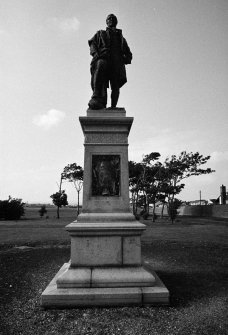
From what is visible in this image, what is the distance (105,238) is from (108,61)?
3832mm

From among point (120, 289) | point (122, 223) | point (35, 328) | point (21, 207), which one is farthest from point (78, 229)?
point (21, 207)

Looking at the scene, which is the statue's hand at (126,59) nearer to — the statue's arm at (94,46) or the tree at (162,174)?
the statue's arm at (94,46)

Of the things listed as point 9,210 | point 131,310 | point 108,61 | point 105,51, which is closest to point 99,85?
point 108,61

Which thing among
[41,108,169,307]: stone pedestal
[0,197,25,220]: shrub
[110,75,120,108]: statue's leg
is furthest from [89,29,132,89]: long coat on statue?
[0,197,25,220]: shrub

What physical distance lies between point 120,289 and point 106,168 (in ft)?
7.39

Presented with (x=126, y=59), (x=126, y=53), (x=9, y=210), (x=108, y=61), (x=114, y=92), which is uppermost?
(x=126, y=53)

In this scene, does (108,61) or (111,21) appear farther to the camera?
A: (111,21)

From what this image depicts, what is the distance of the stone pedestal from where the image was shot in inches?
160

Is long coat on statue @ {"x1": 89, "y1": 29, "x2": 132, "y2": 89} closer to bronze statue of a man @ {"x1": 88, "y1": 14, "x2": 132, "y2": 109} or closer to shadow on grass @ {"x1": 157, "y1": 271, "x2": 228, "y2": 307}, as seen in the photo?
bronze statue of a man @ {"x1": 88, "y1": 14, "x2": 132, "y2": 109}

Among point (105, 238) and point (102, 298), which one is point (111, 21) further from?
point (102, 298)

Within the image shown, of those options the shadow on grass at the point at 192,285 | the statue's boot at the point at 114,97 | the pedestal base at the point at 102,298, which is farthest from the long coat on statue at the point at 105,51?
the shadow on grass at the point at 192,285

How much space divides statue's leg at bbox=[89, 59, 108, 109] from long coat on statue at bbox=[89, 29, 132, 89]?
0.57 ft

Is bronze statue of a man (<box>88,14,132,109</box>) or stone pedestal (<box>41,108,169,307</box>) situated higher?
bronze statue of a man (<box>88,14,132,109</box>)

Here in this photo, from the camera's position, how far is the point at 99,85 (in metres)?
5.71
